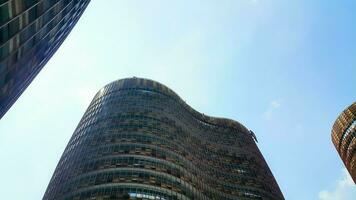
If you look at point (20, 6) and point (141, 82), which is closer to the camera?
point (20, 6)

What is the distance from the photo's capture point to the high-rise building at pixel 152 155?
72.4m

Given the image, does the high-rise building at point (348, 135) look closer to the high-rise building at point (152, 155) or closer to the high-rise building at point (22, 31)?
the high-rise building at point (152, 155)

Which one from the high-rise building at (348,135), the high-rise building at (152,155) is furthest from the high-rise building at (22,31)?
the high-rise building at (348,135)

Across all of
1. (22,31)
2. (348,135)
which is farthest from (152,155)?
(348,135)

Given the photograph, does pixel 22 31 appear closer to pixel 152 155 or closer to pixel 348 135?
pixel 152 155

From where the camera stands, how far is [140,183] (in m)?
70.9

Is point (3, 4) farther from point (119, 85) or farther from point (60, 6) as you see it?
point (119, 85)

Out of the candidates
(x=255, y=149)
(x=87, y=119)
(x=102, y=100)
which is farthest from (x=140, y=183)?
(x=255, y=149)

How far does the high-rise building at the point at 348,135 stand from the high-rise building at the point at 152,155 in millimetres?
Result: 78056

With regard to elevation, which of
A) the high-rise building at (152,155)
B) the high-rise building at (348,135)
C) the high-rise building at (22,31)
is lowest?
the high-rise building at (22,31)

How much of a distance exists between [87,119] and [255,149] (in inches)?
2040

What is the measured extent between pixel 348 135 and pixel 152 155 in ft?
447

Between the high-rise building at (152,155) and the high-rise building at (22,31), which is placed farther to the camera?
the high-rise building at (152,155)

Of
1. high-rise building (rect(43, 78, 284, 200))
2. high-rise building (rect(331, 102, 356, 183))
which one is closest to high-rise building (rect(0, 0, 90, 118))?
high-rise building (rect(43, 78, 284, 200))
